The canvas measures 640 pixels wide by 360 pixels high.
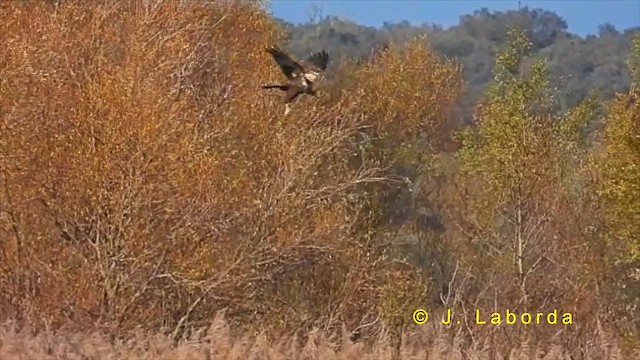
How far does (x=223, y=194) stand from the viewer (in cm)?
1441

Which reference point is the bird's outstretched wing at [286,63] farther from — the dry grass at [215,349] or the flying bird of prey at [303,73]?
the dry grass at [215,349]

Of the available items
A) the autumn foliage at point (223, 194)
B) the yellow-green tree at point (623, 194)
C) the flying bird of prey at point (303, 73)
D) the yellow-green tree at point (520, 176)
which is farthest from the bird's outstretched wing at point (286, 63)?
the yellow-green tree at point (520, 176)

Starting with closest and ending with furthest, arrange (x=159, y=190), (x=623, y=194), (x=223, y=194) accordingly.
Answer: (x=159, y=190), (x=223, y=194), (x=623, y=194)

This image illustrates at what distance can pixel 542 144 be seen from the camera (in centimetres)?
2145

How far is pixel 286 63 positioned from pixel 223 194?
2103mm

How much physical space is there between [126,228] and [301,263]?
3.75 metres

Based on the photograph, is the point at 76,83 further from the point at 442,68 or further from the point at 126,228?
the point at 442,68

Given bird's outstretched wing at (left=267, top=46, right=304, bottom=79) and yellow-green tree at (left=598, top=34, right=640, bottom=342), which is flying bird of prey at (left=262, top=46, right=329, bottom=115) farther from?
yellow-green tree at (left=598, top=34, right=640, bottom=342)

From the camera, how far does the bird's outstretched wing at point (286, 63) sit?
42.4 feet

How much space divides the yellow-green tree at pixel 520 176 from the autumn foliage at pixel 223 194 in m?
0.05

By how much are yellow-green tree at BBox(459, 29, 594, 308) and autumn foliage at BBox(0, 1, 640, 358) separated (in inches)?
1.9

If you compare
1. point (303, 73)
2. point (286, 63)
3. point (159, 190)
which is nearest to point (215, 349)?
point (159, 190)

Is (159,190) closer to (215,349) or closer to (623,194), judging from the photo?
(215,349)

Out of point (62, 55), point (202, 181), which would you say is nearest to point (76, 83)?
point (62, 55)
